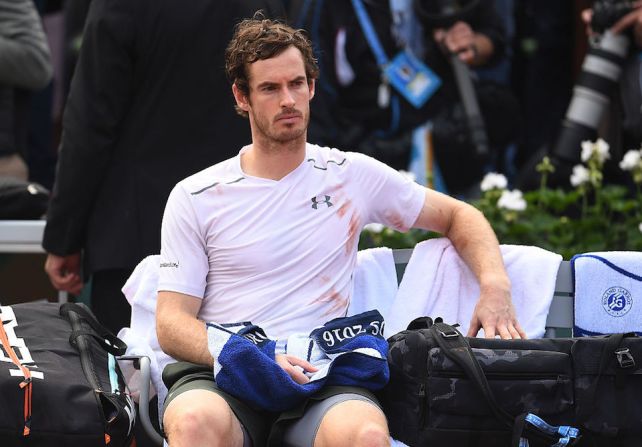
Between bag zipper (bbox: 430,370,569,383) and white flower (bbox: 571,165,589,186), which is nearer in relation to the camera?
bag zipper (bbox: 430,370,569,383)

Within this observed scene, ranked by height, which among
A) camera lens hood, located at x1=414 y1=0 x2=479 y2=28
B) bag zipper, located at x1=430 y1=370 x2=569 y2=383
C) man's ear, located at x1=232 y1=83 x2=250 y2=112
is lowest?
bag zipper, located at x1=430 y1=370 x2=569 y2=383

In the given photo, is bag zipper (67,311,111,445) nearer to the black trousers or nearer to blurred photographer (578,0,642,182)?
the black trousers

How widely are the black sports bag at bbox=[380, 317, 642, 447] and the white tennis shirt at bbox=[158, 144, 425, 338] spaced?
50 cm

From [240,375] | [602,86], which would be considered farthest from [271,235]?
[602,86]

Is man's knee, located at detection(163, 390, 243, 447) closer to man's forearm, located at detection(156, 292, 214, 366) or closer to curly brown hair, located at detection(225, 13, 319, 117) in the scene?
man's forearm, located at detection(156, 292, 214, 366)

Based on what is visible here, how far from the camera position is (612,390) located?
397 cm

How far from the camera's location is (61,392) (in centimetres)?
399

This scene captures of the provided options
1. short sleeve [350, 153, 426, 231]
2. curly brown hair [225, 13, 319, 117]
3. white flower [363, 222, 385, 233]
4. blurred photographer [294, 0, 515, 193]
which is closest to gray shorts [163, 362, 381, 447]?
short sleeve [350, 153, 426, 231]

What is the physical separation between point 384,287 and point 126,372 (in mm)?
856

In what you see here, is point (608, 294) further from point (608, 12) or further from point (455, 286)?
point (608, 12)

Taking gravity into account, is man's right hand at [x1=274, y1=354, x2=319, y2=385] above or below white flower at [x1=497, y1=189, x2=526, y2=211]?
below

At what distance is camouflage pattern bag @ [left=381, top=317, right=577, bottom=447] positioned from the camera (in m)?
3.92

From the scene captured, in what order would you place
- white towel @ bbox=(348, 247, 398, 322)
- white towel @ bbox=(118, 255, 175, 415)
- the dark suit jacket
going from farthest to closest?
1. the dark suit jacket
2. white towel @ bbox=(348, 247, 398, 322)
3. white towel @ bbox=(118, 255, 175, 415)

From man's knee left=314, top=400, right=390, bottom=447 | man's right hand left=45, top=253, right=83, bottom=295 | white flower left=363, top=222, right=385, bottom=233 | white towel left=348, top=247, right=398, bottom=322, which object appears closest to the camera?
man's knee left=314, top=400, right=390, bottom=447
